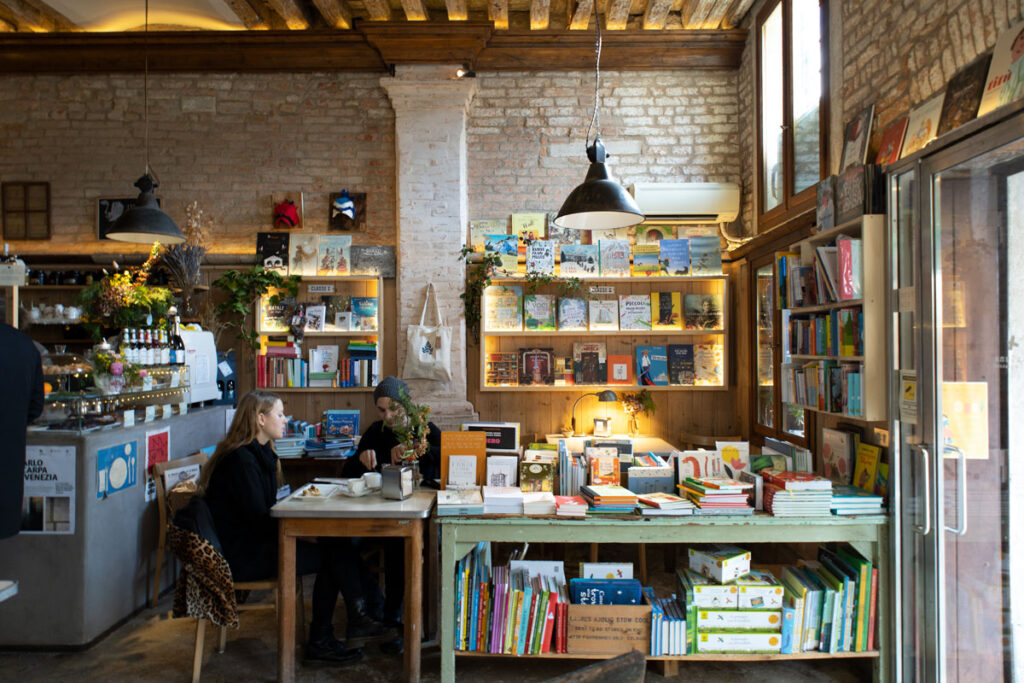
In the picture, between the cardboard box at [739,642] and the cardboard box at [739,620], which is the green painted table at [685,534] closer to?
the cardboard box at [739,642]

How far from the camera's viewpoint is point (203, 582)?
323 cm

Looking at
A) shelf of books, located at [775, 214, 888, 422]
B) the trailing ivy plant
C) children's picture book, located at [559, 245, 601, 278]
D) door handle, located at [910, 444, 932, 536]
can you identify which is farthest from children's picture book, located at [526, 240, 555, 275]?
door handle, located at [910, 444, 932, 536]

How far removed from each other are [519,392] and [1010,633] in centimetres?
410

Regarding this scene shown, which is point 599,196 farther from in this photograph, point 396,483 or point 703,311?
point 703,311

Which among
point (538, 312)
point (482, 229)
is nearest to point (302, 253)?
point (482, 229)

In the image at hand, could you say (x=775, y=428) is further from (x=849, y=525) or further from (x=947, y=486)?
(x=947, y=486)

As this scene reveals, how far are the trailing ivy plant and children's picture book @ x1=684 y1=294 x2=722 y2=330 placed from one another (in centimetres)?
374

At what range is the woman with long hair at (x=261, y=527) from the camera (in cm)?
340

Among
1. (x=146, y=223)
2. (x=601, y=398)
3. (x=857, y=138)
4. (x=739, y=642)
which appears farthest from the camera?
(x=601, y=398)

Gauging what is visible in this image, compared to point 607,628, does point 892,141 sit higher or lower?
higher

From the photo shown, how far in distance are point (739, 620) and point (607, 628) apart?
0.69 m

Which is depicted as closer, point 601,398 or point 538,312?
point 601,398

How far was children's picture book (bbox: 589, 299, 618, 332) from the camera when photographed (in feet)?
19.6

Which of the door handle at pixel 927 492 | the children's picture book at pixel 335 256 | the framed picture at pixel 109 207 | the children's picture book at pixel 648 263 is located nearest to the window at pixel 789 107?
the children's picture book at pixel 648 263
